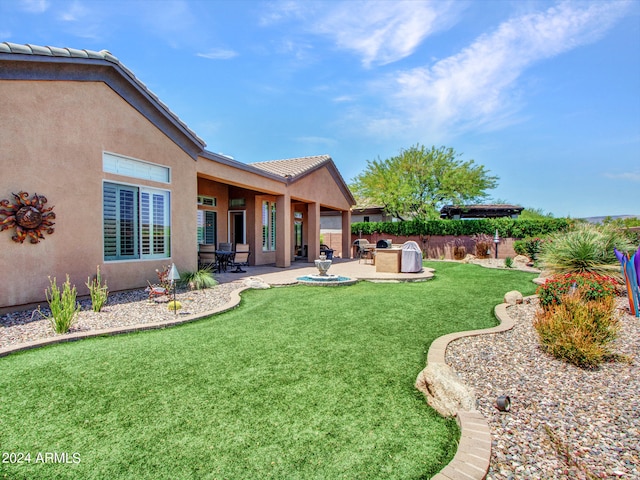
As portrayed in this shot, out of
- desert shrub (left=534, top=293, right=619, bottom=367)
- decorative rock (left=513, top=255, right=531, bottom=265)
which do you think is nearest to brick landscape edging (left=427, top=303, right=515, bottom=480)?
desert shrub (left=534, top=293, right=619, bottom=367)

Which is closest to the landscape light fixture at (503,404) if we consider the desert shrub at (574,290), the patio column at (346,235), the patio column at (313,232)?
the desert shrub at (574,290)

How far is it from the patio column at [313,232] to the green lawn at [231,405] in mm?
12596

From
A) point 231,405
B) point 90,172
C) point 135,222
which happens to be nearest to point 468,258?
point 135,222

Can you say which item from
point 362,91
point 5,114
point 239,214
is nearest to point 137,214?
point 5,114

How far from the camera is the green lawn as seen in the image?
262cm

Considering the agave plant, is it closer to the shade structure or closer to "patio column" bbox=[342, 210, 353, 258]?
the shade structure

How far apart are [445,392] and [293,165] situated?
16051 mm

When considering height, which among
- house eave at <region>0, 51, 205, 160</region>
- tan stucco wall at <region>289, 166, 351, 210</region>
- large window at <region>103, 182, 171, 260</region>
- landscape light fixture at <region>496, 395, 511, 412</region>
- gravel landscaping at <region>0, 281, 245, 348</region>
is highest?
house eave at <region>0, 51, 205, 160</region>

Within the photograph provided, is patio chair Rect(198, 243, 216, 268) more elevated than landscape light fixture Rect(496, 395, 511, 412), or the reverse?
patio chair Rect(198, 243, 216, 268)

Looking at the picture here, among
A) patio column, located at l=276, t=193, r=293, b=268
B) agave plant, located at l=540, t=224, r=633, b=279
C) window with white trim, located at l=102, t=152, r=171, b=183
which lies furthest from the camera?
patio column, located at l=276, t=193, r=293, b=268

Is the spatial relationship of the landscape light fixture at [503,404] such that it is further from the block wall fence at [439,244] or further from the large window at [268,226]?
the block wall fence at [439,244]

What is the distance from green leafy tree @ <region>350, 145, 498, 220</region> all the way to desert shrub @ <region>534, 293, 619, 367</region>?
21337 mm

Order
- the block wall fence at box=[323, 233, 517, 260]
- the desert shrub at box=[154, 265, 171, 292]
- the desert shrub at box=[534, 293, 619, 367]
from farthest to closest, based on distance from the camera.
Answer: the block wall fence at box=[323, 233, 517, 260], the desert shrub at box=[154, 265, 171, 292], the desert shrub at box=[534, 293, 619, 367]

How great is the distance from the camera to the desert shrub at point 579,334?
4.47 m
